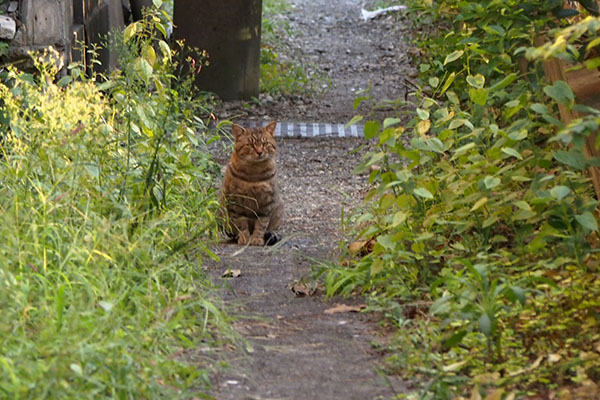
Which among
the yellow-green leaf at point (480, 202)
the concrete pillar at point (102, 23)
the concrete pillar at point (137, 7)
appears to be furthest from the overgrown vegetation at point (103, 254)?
the concrete pillar at point (137, 7)

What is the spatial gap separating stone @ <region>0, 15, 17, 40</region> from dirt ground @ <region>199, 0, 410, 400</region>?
2129 mm

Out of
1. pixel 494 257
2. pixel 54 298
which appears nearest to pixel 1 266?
pixel 54 298

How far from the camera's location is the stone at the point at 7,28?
6.56 meters

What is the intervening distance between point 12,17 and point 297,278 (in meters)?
3.03

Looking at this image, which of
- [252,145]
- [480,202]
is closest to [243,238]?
[252,145]

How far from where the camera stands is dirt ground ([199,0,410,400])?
357 centimetres

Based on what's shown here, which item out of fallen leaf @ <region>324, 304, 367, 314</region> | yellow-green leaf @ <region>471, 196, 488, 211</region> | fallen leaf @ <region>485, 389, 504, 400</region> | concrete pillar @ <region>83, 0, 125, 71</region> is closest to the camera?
fallen leaf @ <region>485, 389, 504, 400</region>

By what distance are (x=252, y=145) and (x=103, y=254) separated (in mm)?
2861

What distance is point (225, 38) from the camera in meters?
10.3

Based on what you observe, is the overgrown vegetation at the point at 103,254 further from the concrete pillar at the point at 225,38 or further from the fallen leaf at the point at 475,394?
the concrete pillar at the point at 225,38

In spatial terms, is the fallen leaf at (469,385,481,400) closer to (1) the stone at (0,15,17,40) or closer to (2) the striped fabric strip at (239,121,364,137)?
(1) the stone at (0,15,17,40)

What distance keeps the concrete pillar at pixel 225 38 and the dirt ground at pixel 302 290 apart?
272mm

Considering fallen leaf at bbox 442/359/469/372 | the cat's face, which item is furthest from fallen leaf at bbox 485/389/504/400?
the cat's face

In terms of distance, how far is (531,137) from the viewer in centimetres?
459
